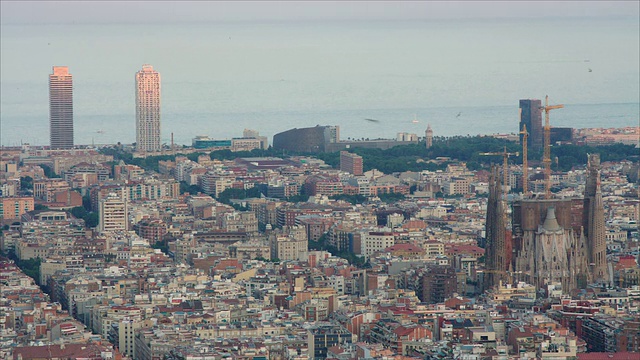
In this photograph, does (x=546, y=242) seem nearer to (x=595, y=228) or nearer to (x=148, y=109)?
(x=595, y=228)

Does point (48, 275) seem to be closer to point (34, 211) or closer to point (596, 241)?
point (596, 241)

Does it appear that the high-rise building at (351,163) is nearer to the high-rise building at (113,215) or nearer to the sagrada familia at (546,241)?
the high-rise building at (113,215)

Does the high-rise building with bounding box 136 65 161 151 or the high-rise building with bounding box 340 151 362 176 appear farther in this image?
the high-rise building with bounding box 136 65 161 151

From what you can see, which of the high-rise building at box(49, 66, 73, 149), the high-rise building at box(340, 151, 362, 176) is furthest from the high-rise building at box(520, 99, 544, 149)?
the high-rise building at box(49, 66, 73, 149)

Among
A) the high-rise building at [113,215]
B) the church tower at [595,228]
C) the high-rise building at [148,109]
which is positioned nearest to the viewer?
the church tower at [595,228]

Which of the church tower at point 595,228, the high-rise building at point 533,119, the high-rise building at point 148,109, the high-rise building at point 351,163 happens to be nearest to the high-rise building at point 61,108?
the high-rise building at point 148,109

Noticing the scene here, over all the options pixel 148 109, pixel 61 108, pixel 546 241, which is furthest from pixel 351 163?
pixel 546 241

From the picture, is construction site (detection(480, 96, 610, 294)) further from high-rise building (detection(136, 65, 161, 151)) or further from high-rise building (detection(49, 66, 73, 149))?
high-rise building (detection(49, 66, 73, 149))

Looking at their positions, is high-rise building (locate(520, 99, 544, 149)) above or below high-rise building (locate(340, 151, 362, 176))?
above

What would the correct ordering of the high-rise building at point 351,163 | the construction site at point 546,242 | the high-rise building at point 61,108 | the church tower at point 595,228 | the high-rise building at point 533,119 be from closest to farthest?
the construction site at point 546,242 < the church tower at point 595,228 < the high-rise building at point 351,163 < the high-rise building at point 533,119 < the high-rise building at point 61,108
